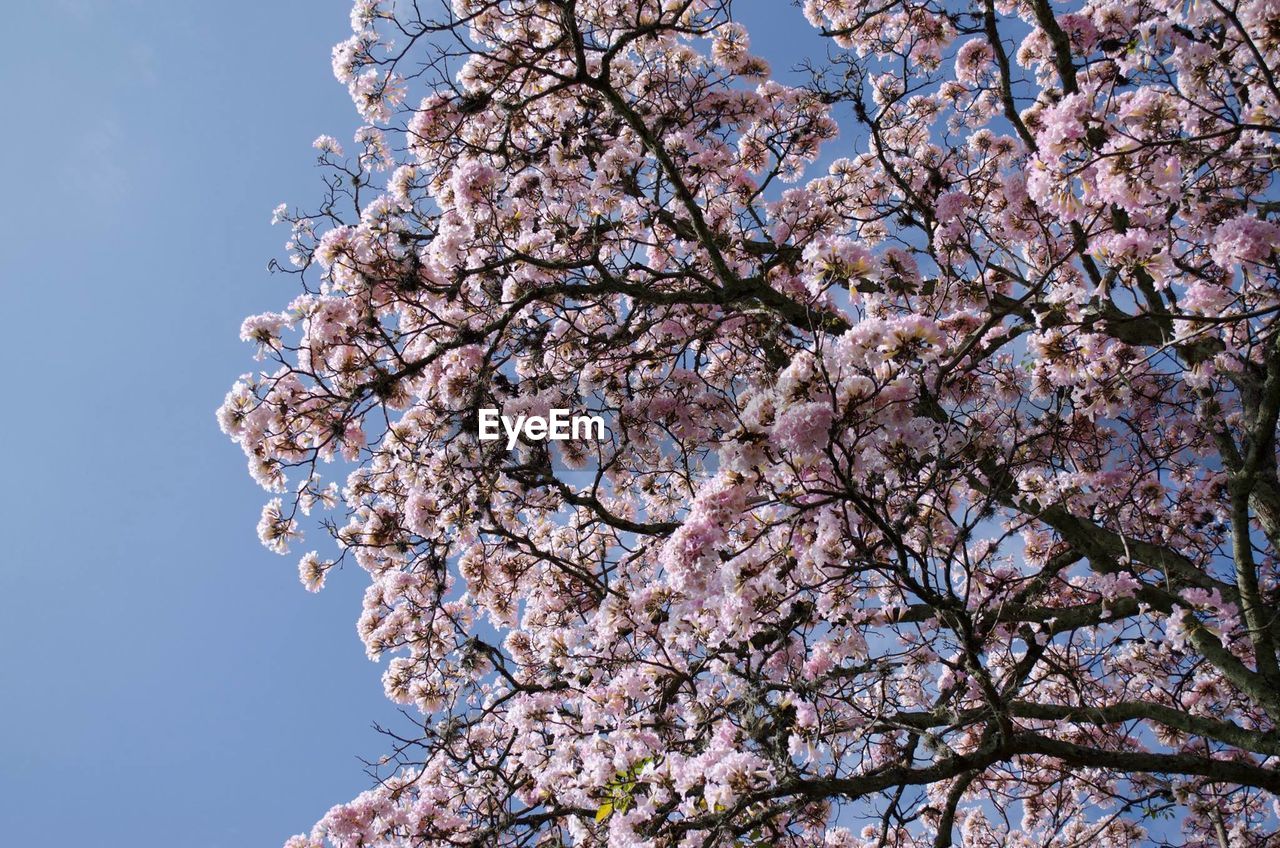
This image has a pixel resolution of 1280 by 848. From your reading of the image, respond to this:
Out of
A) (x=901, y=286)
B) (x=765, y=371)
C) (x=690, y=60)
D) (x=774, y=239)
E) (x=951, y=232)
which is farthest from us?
(x=690, y=60)

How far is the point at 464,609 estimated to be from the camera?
7.12 m

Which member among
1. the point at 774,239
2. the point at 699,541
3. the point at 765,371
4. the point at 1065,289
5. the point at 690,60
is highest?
the point at 690,60

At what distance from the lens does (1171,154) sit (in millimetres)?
3238

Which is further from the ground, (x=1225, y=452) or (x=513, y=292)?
(x=513, y=292)

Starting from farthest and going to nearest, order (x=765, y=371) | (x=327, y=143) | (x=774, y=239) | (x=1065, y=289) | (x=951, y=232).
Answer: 1. (x=774, y=239)
2. (x=951, y=232)
3. (x=327, y=143)
4. (x=765, y=371)
5. (x=1065, y=289)

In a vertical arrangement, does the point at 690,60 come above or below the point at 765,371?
above

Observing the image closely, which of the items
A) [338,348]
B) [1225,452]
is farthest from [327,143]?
[1225,452]

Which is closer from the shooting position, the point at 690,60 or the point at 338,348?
the point at 338,348

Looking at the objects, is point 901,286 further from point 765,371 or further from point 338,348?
point 338,348

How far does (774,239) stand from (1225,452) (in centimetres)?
328

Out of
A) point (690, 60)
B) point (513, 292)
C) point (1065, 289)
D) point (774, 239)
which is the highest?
point (690, 60)

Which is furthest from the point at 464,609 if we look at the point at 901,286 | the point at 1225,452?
the point at 1225,452

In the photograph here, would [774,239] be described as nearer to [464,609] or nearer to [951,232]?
[951,232]

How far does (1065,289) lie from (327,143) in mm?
4504
